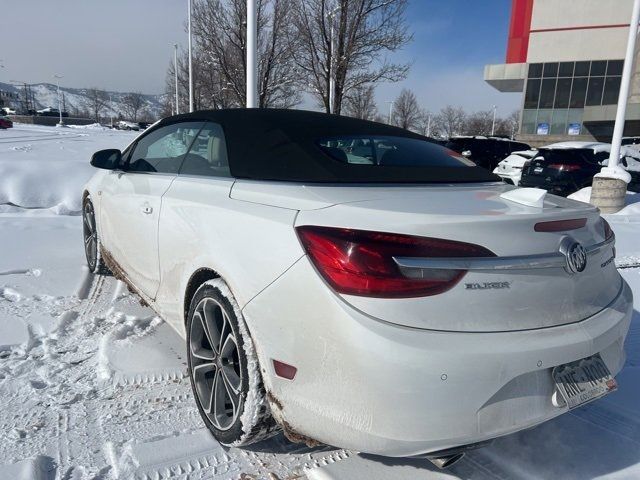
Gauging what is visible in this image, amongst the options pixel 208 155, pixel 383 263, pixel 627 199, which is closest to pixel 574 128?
pixel 627 199

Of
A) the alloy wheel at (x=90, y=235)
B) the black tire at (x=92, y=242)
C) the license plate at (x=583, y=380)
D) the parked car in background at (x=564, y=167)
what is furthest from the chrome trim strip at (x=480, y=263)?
the parked car in background at (x=564, y=167)

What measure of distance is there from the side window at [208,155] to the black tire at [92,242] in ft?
5.49

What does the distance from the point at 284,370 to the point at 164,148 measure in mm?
2092

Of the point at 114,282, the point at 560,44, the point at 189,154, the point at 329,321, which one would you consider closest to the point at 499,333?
the point at 329,321

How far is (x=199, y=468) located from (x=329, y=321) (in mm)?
978

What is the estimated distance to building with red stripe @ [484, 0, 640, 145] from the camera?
129 feet

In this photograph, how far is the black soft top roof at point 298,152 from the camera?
2152 mm

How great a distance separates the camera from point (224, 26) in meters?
16.3

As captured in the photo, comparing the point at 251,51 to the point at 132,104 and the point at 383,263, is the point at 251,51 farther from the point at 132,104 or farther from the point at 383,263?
the point at 132,104

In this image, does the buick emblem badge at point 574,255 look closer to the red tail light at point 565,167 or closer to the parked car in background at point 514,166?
the red tail light at point 565,167

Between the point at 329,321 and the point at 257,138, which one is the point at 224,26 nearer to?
the point at 257,138

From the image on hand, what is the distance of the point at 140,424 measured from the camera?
2328mm

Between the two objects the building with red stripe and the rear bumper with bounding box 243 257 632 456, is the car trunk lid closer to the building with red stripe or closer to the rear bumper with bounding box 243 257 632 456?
the rear bumper with bounding box 243 257 632 456

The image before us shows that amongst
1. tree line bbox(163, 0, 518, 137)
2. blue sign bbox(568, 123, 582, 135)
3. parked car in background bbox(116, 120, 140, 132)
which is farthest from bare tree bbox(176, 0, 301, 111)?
parked car in background bbox(116, 120, 140, 132)
